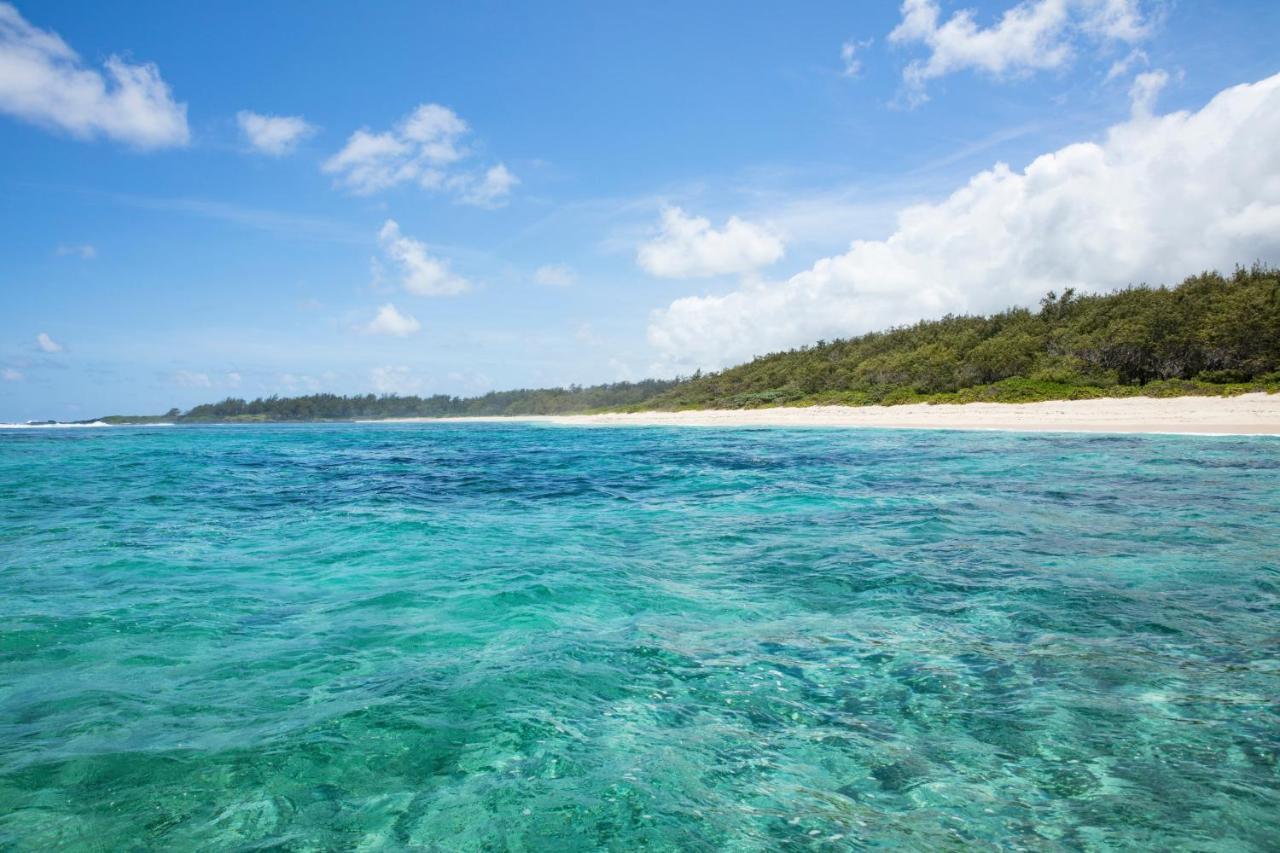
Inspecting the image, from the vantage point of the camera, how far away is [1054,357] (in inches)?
1999

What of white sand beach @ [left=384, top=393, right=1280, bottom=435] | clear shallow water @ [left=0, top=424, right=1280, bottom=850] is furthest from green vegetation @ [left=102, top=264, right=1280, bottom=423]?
clear shallow water @ [left=0, top=424, right=1280, bottom=850]

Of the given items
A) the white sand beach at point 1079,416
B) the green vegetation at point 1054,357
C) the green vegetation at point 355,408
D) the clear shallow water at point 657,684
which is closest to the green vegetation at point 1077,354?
the green vegetation at point 1054,357

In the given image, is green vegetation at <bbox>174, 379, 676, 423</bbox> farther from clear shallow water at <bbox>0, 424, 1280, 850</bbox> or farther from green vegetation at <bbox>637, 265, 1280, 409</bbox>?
clear shallow water at <bbox>0, 424, 1280, 850</bbox>

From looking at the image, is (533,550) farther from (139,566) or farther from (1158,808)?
(1158,808)

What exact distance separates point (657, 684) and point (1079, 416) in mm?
36735

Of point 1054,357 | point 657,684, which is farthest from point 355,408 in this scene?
point 657,684

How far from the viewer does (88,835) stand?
2.79 metres

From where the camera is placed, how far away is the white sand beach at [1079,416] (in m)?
25.9

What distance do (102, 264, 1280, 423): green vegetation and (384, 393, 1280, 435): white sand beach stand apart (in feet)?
15.1

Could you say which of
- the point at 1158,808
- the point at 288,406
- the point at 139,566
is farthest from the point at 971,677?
→ the point at 288,406

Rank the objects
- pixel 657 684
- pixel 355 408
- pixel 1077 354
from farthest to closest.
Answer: pixel 355 408
pixel 1077 354
pixel 657 684

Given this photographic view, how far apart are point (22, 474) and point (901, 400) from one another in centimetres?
5212

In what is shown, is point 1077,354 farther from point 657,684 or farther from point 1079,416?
point 657,684

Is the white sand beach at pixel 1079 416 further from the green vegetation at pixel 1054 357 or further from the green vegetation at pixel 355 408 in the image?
the green vegetation at pixel 355 408
